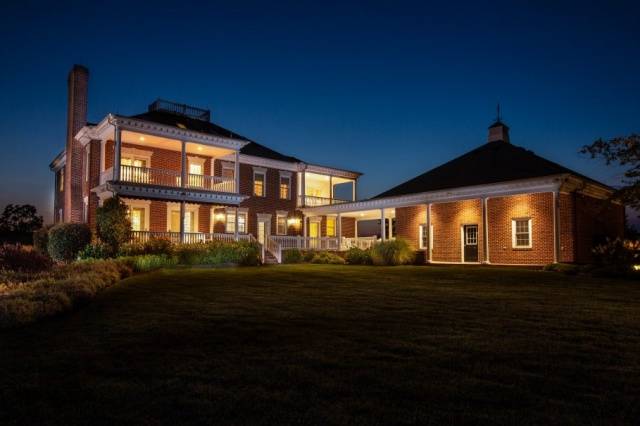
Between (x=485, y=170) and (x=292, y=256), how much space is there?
10.3 m

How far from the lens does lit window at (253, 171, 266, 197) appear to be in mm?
28625

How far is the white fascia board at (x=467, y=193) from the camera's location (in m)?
18.5

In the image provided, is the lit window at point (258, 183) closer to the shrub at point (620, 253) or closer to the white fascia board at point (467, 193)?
the white fascia board at point (467, 193)

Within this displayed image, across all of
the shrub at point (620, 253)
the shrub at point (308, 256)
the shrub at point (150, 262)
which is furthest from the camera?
the shrub at point (308, 256)

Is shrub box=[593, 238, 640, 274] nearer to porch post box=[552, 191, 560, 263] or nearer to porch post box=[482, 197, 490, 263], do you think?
porch post box=[552, 191, 560, 263]

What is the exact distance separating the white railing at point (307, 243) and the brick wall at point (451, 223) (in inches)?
236

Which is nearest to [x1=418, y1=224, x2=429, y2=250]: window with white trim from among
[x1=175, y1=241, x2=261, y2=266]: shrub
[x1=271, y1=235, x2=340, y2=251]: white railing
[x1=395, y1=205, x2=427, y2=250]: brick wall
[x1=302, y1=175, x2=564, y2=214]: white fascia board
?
[x1=395, y1=205, x2=427, y2=250]: brick wall

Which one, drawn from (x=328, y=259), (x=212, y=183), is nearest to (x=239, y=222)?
(x=212, y=183)

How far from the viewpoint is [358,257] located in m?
21.5

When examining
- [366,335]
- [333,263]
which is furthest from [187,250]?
[366,335]

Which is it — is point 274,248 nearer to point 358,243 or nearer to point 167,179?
point 358,243

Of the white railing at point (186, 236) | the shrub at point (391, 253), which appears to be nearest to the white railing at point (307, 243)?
the white railing at point (186, 236)

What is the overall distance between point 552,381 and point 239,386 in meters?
2.61

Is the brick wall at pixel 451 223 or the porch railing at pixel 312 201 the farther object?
the porch railing at pixel 312 201
